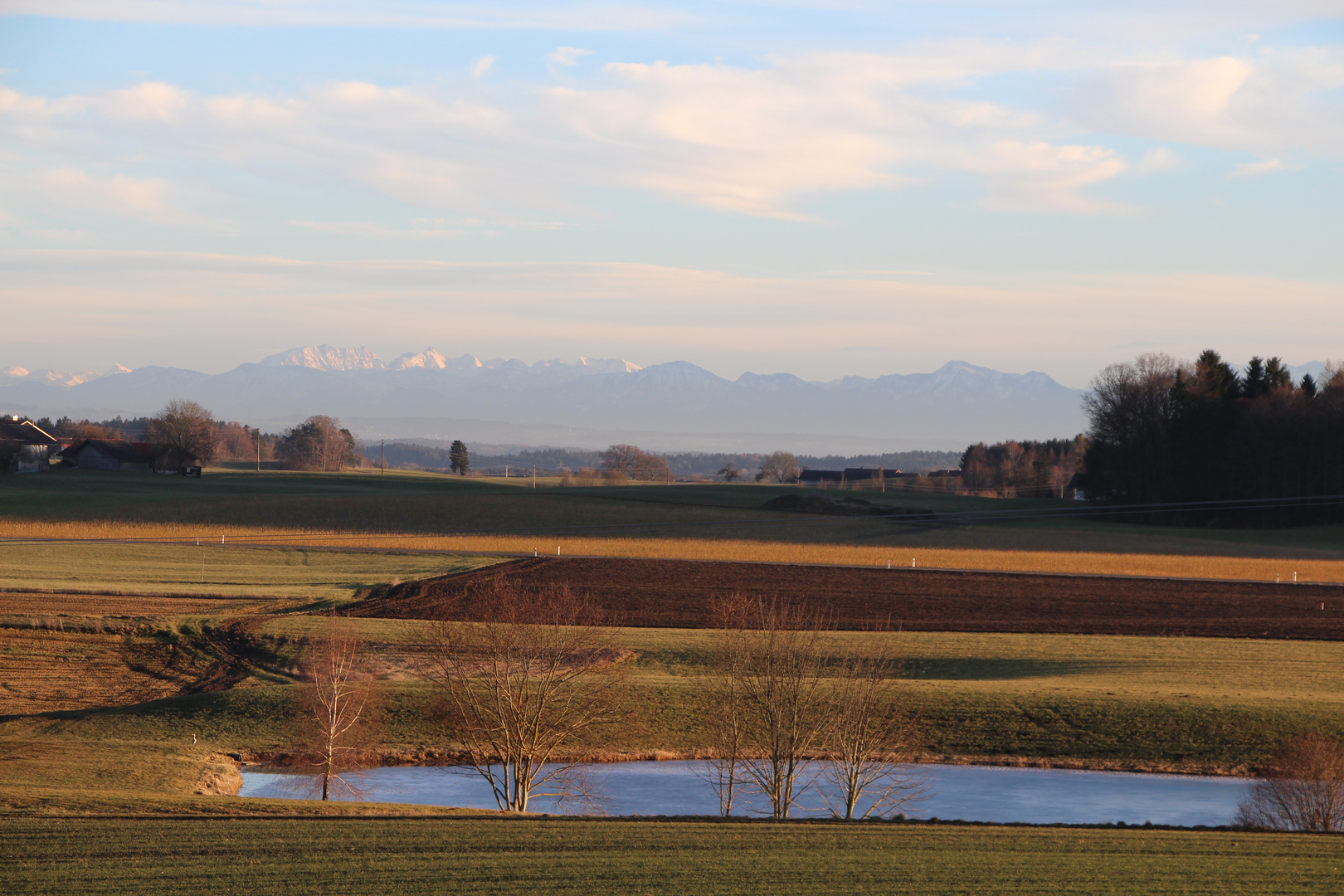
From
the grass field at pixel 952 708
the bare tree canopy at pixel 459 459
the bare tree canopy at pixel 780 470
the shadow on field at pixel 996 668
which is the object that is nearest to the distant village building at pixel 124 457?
the bare tree canopy at pixel 459 459

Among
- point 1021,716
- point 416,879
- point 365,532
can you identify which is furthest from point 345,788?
point 365,532

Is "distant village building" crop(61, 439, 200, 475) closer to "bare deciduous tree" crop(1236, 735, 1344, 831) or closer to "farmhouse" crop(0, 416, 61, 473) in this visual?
"farmhouse" crop(0, 416, 61, 473)

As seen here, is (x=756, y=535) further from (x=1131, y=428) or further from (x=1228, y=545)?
(x=1131, y=428)

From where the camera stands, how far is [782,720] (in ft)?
83.5

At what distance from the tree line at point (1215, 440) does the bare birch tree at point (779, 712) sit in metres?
77.9

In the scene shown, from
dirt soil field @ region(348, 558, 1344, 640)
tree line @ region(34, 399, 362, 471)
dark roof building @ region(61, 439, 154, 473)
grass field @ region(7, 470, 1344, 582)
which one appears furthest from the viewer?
dark roof building @ region(61, 439, 154, 473)

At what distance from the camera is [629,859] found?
15609 mm

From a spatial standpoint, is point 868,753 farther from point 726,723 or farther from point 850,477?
point 850,477

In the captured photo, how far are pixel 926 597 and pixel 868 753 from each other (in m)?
24.8

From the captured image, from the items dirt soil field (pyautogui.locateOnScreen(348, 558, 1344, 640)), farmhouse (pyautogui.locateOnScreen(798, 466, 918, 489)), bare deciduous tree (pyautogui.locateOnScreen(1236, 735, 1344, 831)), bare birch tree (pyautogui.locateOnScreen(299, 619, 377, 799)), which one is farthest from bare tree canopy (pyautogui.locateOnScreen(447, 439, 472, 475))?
bare deciduous tree (pyautogui.locateOnScreen(1236, 735, 1344, 831))

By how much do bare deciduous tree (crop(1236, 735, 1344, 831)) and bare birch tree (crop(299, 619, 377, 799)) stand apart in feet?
66.4

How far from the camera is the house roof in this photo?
119 m

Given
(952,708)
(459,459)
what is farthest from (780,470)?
(952,708)

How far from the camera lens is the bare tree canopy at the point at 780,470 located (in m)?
176
